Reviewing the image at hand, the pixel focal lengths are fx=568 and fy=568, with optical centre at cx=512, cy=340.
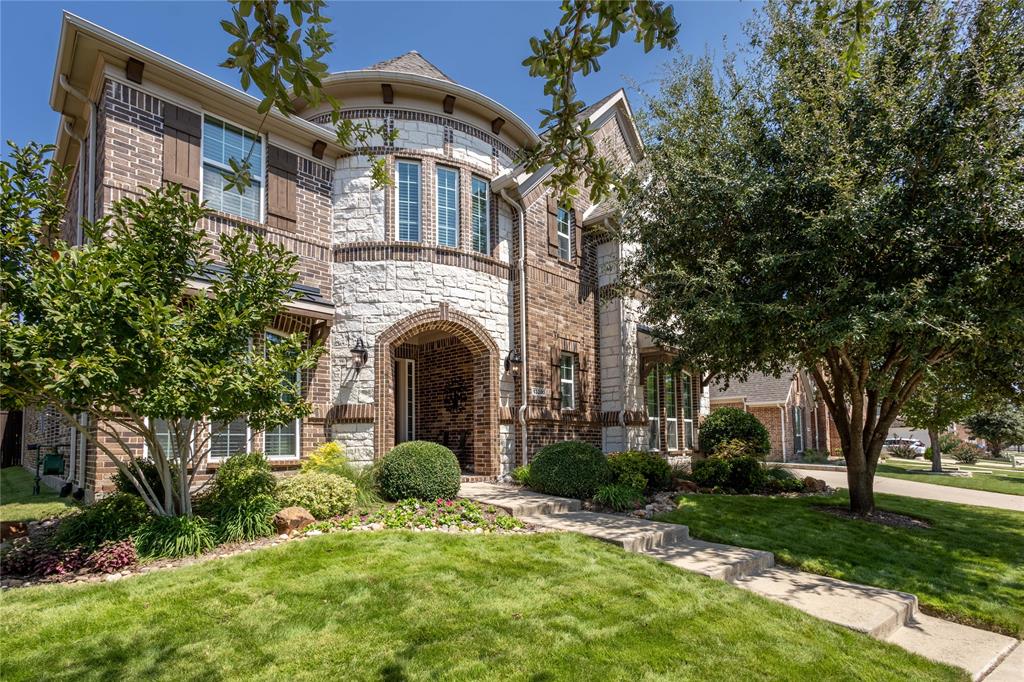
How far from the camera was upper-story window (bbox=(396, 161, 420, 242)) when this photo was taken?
37.9ft

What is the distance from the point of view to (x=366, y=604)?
470 centimetres

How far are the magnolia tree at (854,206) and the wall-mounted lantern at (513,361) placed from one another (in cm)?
301

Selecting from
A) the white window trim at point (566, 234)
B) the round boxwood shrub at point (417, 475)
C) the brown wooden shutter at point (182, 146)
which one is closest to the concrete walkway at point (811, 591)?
the round boxwood shrub at point (417, 475)

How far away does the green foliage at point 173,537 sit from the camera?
586 centimetres

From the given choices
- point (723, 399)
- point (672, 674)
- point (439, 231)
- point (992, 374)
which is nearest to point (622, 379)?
point (439, 231)

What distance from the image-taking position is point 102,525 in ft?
20.0

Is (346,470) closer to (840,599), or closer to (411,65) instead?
(840,599)

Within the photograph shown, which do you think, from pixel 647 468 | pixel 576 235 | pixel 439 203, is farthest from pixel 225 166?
pixel 647 468

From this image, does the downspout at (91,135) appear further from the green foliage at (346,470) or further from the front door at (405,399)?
the front door at (405,399)

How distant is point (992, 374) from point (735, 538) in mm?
5573

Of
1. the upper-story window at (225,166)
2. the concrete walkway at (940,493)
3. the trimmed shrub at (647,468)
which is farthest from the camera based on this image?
the concrete walkway at (940,493)

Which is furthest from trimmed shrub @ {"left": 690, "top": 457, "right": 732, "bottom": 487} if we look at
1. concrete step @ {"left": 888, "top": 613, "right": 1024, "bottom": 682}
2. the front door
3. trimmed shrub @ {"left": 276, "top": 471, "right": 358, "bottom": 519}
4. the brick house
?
trimmed shrub @ {"left": 276, "top": 471, "right": 358, "bottom": 519}

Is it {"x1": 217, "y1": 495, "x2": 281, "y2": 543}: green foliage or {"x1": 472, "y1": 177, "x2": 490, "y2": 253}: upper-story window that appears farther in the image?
{"x1": 472, "y1": 177, "x2": 490, "y2": 253}: upper-story window

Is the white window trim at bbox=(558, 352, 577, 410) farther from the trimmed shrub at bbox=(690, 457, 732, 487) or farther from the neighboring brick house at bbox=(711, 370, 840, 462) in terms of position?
the neighboring brick house at bbox=(711, 370, 840, 462)
